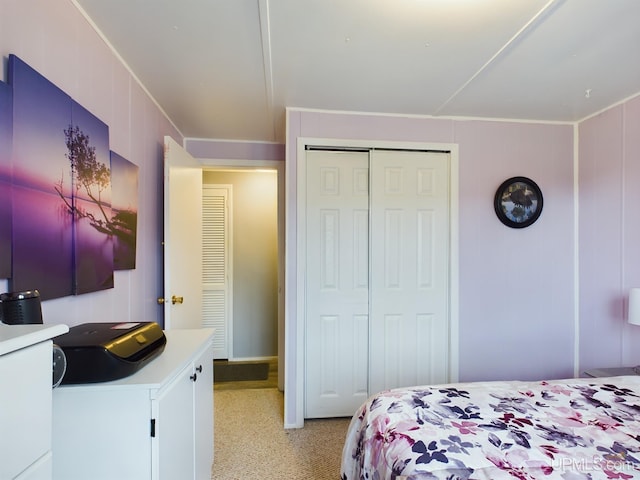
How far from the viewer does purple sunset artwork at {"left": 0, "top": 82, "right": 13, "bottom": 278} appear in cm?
96

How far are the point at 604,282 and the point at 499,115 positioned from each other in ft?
4.79

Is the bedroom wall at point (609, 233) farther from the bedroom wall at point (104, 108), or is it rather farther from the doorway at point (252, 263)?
the bedroom wall at point (104, 108)

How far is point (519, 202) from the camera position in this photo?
2619 millimetres

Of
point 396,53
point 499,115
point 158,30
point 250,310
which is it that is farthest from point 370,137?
point 250,310

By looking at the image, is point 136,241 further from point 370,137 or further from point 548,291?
point 548,291

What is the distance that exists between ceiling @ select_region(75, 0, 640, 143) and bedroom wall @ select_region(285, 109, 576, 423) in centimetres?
17

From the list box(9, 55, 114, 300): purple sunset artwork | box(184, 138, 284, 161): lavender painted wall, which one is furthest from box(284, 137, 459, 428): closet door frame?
box(9, 55, 114, 300): purple sunset artwork

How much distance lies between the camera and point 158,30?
5.11 ft

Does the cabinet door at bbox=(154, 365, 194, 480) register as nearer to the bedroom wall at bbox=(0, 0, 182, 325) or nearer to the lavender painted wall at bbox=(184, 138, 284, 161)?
the bedroom wall at bbox=(0, 0, 182, 325)

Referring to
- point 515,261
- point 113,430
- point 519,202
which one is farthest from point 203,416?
point 519,202

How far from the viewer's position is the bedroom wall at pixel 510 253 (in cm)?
259

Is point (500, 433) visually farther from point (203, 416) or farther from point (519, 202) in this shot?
point (519, 202)

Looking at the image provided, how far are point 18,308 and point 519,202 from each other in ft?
9.81

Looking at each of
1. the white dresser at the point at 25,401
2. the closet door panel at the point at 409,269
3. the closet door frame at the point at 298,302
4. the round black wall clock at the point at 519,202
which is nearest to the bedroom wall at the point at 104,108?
the white dresser at the point at 25,401
